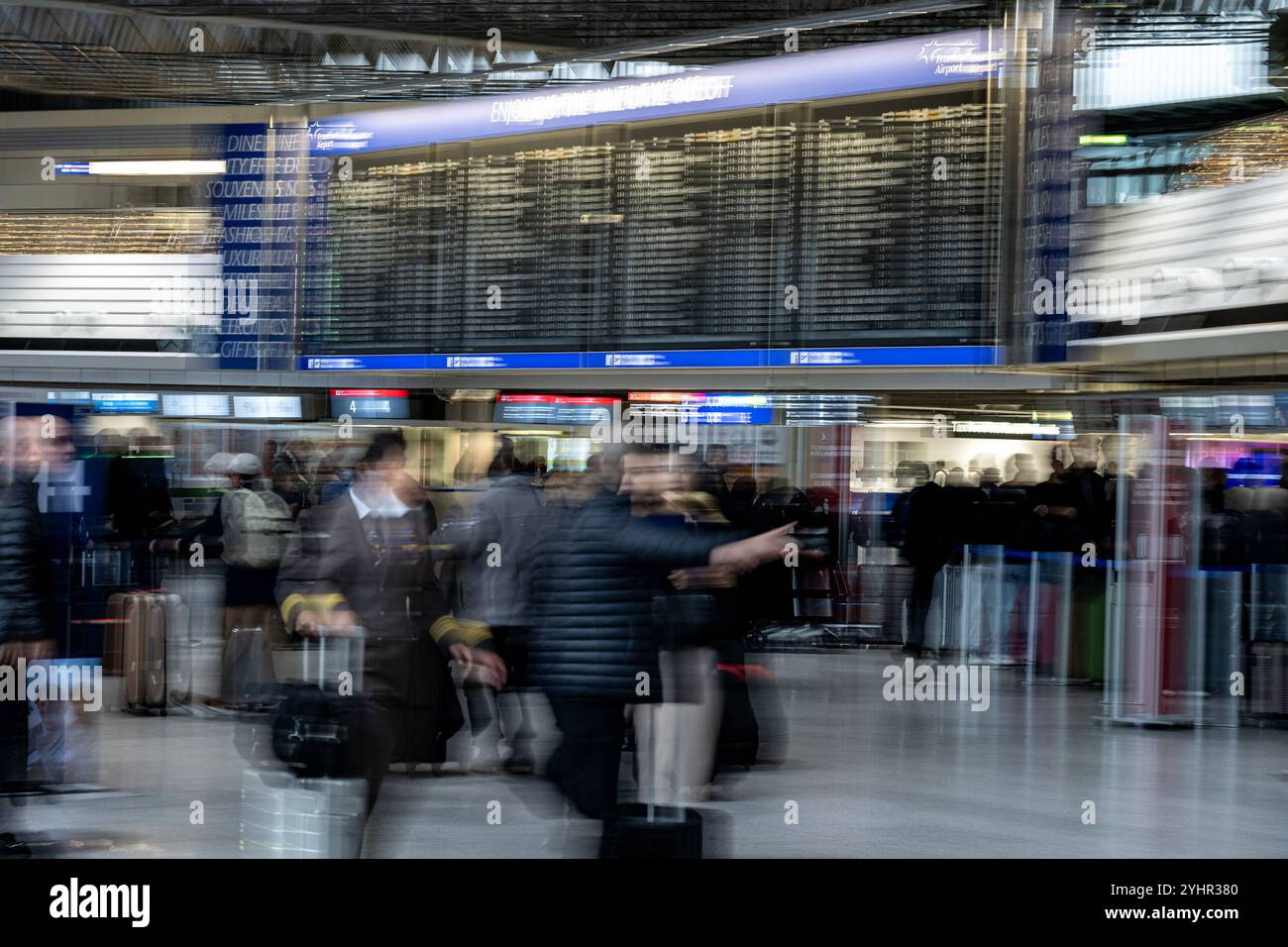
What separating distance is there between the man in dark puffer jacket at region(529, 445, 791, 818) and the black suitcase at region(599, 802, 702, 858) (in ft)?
0.50

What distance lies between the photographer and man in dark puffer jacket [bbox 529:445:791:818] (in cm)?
550

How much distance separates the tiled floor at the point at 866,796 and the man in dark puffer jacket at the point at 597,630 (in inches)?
9.5

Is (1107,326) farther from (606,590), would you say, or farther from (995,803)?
(606,590)

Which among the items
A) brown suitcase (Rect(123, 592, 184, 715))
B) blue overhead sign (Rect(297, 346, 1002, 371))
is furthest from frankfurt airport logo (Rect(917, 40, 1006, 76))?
brown suitcase (Rect(123, 592, 184, 715))

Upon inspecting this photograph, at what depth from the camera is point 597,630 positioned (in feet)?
18.1

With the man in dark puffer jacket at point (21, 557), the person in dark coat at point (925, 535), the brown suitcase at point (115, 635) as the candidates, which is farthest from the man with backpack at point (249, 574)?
the person in dark coat at point (925, 535)

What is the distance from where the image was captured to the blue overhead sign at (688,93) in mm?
9227

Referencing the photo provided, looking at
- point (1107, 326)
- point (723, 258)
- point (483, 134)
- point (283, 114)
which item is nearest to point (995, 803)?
point (1107, 326)
